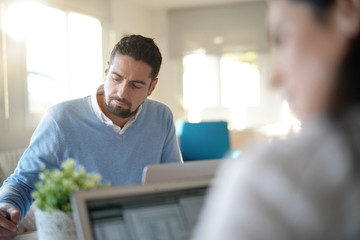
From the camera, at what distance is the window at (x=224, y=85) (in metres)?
8.66

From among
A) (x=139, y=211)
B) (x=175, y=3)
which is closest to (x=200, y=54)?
(x=175, y=3)

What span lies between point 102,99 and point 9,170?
121 inches

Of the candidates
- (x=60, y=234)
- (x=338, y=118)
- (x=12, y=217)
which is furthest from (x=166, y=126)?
(x=338, y=118)

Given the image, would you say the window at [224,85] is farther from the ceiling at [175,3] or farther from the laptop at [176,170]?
the laptop at [176,170]

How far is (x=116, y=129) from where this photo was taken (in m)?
2.29

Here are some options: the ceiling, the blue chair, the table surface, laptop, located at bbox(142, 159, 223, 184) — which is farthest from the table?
the ceiling

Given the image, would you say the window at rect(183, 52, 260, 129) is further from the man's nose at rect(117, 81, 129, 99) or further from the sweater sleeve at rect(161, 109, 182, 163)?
the man's nose at rect(117, 81, 129, 99)

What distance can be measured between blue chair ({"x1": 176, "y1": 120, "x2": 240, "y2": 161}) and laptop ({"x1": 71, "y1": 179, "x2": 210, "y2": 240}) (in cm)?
553

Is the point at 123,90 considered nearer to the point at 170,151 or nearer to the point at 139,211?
the point at 170,151

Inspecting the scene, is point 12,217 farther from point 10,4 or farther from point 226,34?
point 226,34

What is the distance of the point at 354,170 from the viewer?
0.46 metres

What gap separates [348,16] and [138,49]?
187 centimetres

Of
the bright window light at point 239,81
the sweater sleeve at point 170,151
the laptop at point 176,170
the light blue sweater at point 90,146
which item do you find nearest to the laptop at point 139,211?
the laptop at point 176,170

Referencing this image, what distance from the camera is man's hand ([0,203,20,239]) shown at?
64.4 inches
